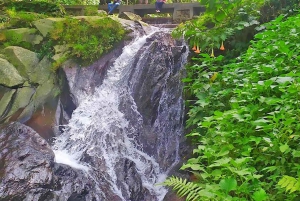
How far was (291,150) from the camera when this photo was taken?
2775mm

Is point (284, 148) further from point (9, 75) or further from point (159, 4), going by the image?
point (159, 4)

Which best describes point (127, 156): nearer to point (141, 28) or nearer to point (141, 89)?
point (141, 89)

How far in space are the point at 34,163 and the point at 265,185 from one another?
155 inches

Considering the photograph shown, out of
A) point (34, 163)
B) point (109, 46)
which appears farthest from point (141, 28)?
point (34, 163)

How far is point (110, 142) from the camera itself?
638 cm

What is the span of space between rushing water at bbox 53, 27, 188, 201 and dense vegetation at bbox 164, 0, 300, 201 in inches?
58.7

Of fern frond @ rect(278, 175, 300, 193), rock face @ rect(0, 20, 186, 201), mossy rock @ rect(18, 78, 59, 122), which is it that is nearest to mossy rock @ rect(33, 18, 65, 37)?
rock face @ rect(0, 20, 186, 201)

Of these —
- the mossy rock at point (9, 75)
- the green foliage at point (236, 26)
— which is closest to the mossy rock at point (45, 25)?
the mossy rock at point (9, 75)

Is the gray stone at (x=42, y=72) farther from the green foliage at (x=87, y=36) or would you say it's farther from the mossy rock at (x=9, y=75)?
the green foliage at (x=87, y=36)

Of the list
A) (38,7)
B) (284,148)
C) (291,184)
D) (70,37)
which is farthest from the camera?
(38,7)

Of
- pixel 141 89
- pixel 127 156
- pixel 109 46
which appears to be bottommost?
pixel 127 156

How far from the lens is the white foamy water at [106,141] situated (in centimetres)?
577

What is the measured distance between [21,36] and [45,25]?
0.76m

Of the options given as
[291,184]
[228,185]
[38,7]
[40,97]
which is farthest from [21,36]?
[291,184]
